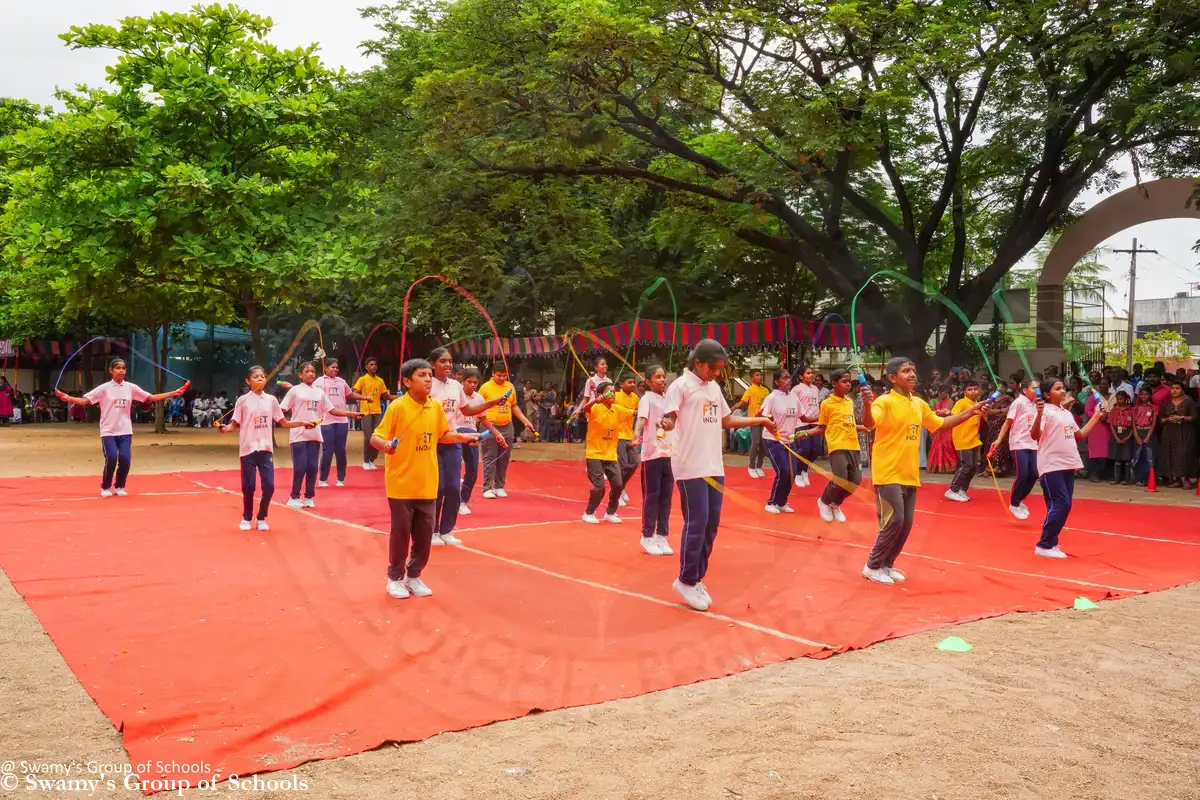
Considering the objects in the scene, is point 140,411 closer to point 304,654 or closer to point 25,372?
point 25,372

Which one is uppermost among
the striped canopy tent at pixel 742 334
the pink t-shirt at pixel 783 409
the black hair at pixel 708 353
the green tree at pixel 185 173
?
the green tree at pixel 185 173

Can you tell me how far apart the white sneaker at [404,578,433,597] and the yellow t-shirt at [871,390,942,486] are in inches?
142

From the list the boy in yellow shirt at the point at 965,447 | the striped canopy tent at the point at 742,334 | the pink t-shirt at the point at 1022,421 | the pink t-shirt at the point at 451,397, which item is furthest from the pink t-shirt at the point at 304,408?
the striped canopy tent at the point at 742,334

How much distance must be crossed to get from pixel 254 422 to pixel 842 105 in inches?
462

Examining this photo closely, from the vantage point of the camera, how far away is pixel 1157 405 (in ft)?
52.0

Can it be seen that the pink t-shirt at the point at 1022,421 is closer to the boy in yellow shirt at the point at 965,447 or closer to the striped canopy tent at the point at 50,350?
the boy in yellow shirt at the point at 965,447

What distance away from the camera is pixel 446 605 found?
22.8ft

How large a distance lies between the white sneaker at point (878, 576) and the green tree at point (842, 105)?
10.4m

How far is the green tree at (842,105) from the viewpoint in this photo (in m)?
16.5

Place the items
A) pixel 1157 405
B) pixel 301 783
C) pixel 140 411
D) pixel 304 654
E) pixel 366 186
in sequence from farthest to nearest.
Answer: pixel 140 411 < pixel 366 186 < pixel 1157 405 < pixel 304 654 < pixel 301 783

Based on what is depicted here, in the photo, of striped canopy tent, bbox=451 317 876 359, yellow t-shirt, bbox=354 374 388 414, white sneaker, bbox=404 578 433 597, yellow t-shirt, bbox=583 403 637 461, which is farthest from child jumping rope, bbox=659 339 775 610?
striped canopy tent, bbox=451 317 876 359

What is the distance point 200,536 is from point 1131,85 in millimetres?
16175

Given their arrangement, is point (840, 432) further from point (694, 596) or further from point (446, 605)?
point (446, 605)

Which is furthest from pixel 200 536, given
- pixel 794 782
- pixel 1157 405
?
pixel 1157 405
